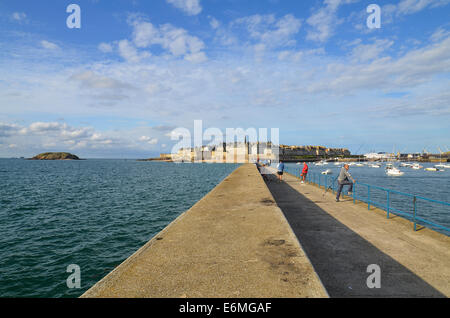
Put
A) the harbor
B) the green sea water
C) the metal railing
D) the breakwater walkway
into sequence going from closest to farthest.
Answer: the harbor → the breakwater walkway → the metal railing → the green sea water

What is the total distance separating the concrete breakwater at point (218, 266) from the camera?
3332 millimetres

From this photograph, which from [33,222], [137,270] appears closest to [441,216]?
[137,270]

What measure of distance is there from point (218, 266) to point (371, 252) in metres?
4.16

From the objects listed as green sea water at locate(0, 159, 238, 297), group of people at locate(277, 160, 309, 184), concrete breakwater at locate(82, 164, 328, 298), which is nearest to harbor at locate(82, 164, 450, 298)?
concrete breakwater at locate(82, 164, 328, 298)

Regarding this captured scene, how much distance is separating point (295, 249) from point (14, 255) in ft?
38.2

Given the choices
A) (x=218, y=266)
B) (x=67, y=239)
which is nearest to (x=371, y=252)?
(x=218, y=266)

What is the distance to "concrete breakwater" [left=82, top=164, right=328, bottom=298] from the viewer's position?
3.33 metres

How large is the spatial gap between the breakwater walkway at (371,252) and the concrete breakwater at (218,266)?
0.98 metres

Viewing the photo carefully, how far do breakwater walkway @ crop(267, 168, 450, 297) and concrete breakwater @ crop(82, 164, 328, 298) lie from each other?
3.21 feet

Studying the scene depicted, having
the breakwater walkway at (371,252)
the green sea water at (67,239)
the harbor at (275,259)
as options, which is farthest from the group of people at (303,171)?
the harbor at (275,259)

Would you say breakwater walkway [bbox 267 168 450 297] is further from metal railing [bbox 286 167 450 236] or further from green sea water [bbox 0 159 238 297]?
green sea water [bbox 0 159 238 297]

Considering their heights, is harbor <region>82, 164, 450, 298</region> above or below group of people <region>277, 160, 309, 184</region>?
below

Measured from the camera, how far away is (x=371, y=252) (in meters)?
5.88
